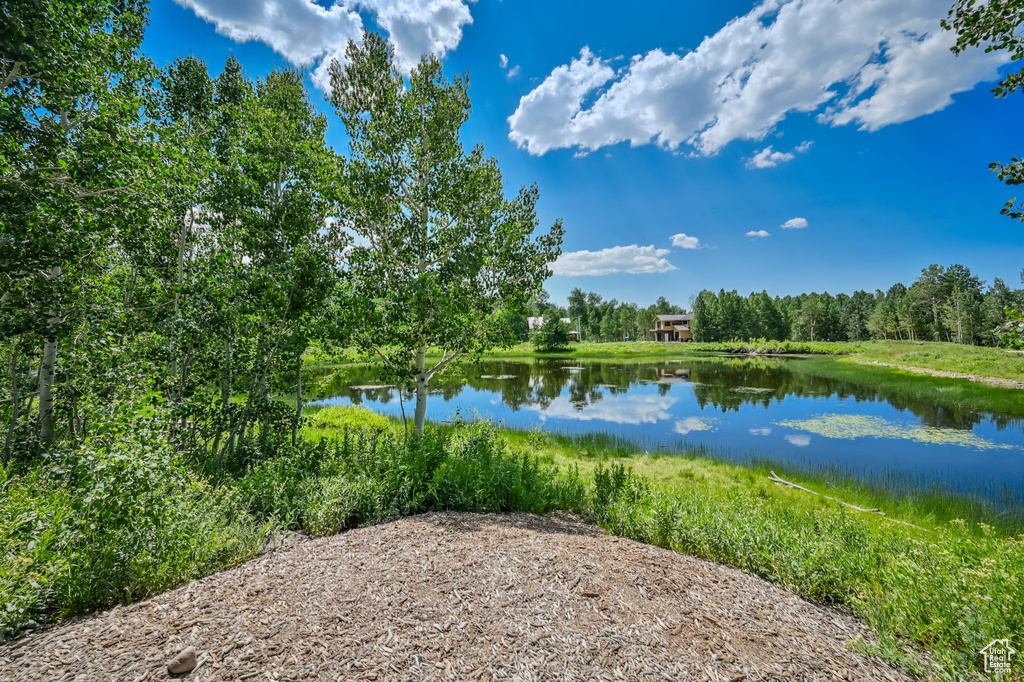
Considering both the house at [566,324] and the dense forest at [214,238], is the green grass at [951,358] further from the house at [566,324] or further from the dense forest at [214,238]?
the house at [566,324]

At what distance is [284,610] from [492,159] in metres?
8.10

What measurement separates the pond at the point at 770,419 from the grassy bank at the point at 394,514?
2.83 meters

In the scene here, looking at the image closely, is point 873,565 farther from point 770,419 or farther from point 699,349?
point 699,349

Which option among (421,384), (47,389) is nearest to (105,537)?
(47,389)

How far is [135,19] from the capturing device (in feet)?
18.3

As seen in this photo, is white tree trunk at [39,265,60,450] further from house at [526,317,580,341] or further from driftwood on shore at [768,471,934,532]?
house at [526,317,580,341]

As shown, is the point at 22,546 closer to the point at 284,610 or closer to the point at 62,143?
the point at 284,610

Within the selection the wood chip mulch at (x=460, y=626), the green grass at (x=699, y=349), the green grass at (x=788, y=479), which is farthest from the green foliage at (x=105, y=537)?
the green grass at (x=699, y=349)

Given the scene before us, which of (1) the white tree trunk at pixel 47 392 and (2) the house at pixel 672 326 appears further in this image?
(2) the house at pixel 672 326

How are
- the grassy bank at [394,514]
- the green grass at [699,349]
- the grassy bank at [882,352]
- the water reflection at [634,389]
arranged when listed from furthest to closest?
the green grass at [699,349]
the grassy bank at [882,352]
the water reflection at [634,389]
the grassy bank at [394,514]

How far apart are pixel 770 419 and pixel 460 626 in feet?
63.1

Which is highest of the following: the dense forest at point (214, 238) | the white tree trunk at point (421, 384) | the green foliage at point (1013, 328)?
the dense forest at point (214, 238)

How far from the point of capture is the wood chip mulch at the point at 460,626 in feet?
8.19

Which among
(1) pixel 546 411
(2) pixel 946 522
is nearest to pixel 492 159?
(2) pixel 946 522
